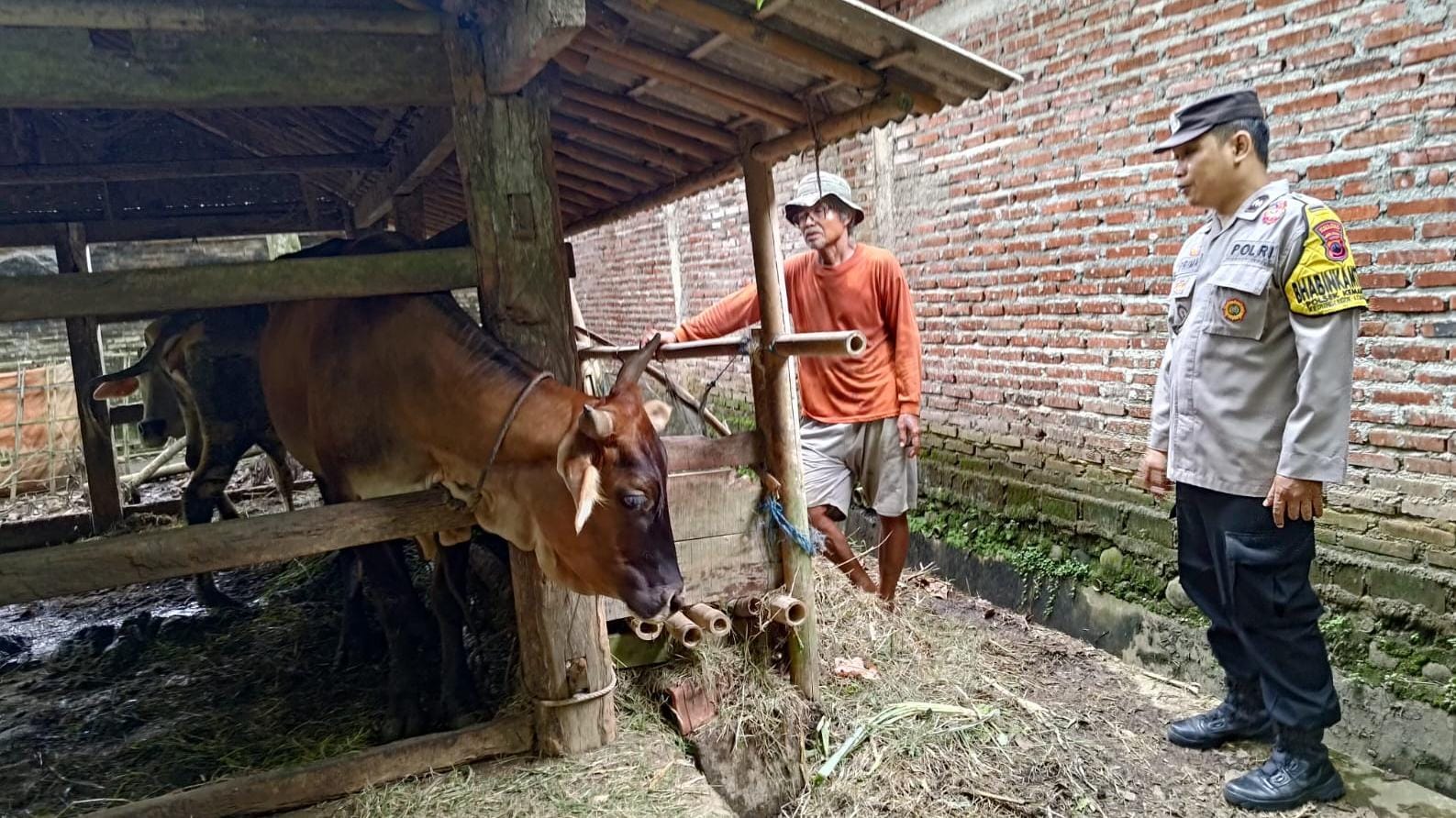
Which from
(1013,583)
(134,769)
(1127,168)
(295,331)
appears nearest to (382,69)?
(295,331)

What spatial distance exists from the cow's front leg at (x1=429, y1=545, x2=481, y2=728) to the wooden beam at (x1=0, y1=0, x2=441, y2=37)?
193 centimetres

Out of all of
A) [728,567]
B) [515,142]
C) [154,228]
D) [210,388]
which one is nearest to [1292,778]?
[728,567]

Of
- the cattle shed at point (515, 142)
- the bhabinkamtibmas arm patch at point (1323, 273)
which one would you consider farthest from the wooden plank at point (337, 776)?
the bhabinkamtibmas arm patch at point (1323, 273)

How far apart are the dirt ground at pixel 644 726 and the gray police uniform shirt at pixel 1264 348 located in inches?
49.7

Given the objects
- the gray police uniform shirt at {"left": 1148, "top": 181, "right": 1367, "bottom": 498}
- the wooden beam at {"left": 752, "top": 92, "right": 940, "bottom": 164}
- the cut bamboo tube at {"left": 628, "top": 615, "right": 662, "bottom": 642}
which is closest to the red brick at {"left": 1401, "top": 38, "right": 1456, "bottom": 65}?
the gray police uniform shirt at {"left": 1148, "top": 181, "right": 1367, "bottom": 498}

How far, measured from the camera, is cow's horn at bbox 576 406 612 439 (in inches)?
96.9

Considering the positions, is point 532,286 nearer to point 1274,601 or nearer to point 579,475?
point 579,475

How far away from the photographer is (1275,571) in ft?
10.3

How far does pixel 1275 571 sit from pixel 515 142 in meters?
3.04

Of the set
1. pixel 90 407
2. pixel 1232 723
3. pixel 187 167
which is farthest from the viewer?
pixel 90 407

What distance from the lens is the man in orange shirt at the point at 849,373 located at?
4512 mm

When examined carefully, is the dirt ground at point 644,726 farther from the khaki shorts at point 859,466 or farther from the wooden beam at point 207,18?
the wooden beam at point 207,18

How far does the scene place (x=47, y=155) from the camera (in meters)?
5.37

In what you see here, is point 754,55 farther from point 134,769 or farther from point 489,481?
point 134,769
